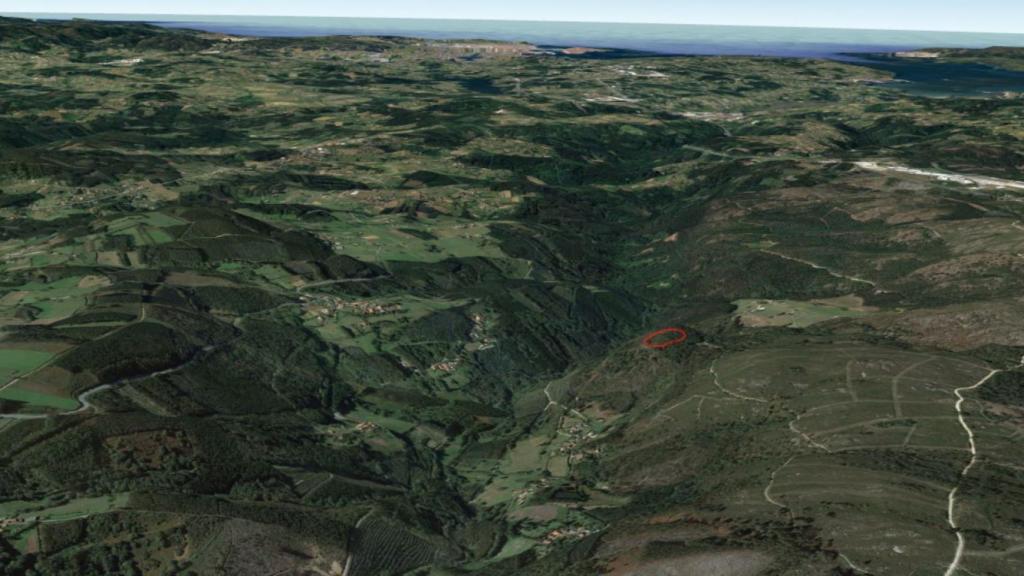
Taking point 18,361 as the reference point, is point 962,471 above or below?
above

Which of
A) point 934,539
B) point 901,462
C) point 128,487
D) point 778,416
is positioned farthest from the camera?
point 778,416

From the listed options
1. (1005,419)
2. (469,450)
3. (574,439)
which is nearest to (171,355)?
(469,450)

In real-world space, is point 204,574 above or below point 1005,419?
below

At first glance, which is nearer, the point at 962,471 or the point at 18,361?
the point at 962,471

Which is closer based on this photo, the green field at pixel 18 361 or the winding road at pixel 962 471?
the winding road at pixel 962 471

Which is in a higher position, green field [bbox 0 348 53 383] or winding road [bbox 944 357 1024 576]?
winding road [bbox 944 357 1024 576]

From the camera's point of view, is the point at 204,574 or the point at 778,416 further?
the point at 778,416

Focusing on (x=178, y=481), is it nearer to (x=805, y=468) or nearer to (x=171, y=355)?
(x=171, y=355)

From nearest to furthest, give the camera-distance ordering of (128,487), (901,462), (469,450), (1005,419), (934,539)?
(934,539)
(128,487)
(901,462)
(1005,419)
(469,450)

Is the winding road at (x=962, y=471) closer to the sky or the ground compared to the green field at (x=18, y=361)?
closer to the sky

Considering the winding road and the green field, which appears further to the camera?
the green field
